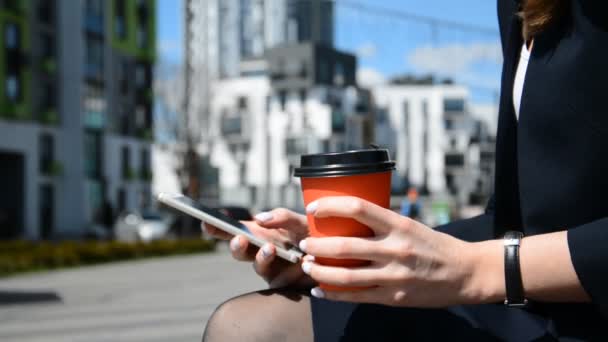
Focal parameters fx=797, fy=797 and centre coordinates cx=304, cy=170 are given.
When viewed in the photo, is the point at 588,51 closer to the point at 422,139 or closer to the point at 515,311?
the point at 515,311

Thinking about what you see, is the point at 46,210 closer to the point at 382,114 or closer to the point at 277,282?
the point at 277,282

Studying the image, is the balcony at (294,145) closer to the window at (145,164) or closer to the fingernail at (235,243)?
the window at (145,164)

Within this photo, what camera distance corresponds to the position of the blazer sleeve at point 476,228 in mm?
1603

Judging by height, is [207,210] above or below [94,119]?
below

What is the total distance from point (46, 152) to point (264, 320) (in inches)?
1427

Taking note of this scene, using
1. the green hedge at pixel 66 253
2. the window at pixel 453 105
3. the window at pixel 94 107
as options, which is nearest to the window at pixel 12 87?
the window at pixel 94 107

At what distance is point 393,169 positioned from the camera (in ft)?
3.88

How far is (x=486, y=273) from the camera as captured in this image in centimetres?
112

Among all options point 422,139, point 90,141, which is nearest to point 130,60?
point 90,141

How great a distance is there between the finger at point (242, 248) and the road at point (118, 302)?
4.61 metres

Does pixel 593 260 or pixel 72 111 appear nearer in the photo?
pixel 593 260

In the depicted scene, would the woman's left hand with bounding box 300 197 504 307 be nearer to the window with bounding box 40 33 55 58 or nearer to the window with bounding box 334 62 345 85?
the window with bounding box 334 62 345 85

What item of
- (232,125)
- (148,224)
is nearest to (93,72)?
(148,224)

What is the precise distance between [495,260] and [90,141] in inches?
1593
